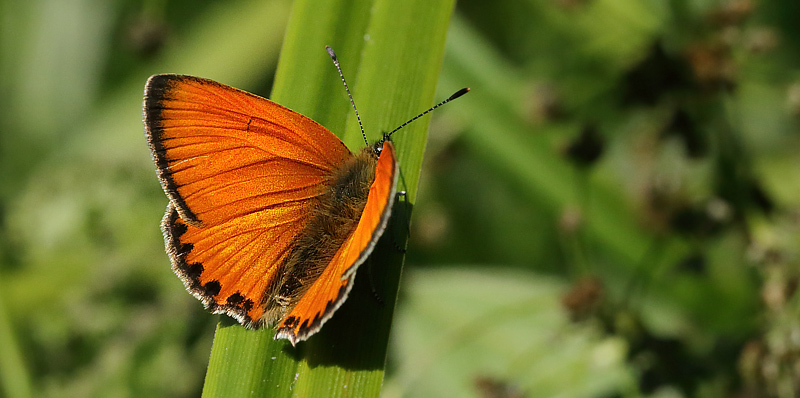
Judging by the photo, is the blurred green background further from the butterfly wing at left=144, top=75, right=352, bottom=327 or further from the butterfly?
the butterfly wing at left=144, top=75, right=352, bottom=327

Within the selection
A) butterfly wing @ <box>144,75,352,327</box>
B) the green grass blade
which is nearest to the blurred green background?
the green grass blade

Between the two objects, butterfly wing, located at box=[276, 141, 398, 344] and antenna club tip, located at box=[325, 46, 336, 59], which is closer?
butterfly wing, located at box=[276, 141, 398, 344]

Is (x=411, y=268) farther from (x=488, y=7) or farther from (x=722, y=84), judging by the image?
(x=722, y=84)

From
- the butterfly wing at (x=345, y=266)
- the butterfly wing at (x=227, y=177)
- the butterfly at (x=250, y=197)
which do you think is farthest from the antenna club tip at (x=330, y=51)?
the butterfly wing at (x=345, y=266)

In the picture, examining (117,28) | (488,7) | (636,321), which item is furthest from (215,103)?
(117,28)

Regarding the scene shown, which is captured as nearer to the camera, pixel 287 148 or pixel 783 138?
pixel 287 148

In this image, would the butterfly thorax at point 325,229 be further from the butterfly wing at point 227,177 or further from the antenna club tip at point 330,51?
the antenna club tip at point 330,51

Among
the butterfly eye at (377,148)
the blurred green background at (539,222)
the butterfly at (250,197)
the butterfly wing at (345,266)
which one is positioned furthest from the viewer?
the blurred green background at (539,222)
